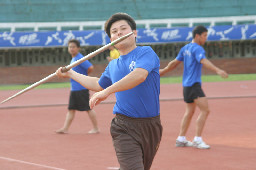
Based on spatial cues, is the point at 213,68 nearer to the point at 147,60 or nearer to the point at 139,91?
the point at 139,91

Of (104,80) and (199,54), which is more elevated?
(104,80)

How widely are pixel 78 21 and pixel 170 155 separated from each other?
31.0 meters

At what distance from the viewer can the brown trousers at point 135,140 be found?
4.12m

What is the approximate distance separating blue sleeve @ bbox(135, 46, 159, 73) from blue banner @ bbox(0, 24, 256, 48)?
2852 cm

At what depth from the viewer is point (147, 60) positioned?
406 cm

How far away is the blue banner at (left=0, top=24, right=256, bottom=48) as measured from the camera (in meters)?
32.0

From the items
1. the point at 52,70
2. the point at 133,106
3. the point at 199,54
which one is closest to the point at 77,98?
the point at 199,54

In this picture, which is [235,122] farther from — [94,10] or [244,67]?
[94,10]

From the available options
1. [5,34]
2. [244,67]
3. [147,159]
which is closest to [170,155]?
[147,159]

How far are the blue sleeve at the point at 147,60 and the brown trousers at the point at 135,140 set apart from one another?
0.49 meters

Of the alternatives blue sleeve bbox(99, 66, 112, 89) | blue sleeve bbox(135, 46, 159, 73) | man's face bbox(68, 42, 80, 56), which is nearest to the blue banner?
man's face bbox(68, 42, 80, 56)

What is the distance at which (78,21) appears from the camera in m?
37.8

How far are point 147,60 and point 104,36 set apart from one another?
96.1 feet

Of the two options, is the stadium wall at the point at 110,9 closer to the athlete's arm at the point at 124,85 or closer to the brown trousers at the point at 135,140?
the brown trousers at the point at 135,140
